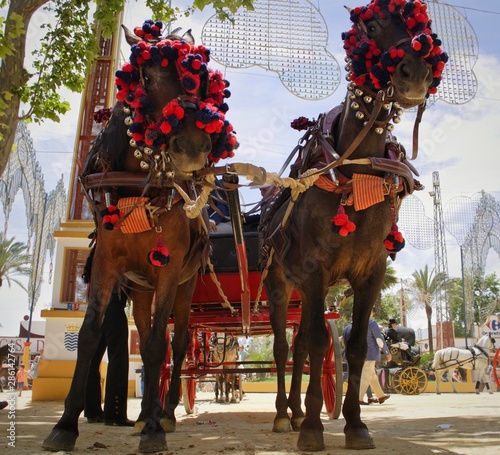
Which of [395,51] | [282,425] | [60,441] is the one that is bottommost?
[282,425]

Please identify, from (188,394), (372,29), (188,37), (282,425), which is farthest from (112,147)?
(188,394)

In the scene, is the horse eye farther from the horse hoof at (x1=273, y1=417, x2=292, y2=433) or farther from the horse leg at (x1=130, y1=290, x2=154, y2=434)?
the horse hoof at (x1=273, y1=417, x2=292, y2=433)

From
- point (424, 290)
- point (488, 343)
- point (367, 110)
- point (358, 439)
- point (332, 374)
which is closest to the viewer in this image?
point (358, 439)

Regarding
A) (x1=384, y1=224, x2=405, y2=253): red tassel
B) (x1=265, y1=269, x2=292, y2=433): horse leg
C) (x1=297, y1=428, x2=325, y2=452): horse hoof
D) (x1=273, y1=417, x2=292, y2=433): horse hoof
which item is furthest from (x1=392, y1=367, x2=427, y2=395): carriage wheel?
(x1=297, y1=428, x2=325, y2=452): horse hoof

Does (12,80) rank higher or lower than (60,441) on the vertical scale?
higher

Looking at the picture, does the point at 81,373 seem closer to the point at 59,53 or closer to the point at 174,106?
the point at 174,106

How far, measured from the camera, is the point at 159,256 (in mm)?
4117

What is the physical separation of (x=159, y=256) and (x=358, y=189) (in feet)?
5.10

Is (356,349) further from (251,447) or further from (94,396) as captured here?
(94,396)

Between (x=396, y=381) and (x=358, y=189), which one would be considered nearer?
(x=358, y=189)

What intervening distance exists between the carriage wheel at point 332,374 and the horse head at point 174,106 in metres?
3.95

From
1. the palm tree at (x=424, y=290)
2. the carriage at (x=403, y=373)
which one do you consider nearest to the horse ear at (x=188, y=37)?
the carriage at (x=403, y=373)

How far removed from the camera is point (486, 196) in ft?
72.0

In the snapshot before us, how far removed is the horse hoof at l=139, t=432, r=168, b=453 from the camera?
12.3 ft
